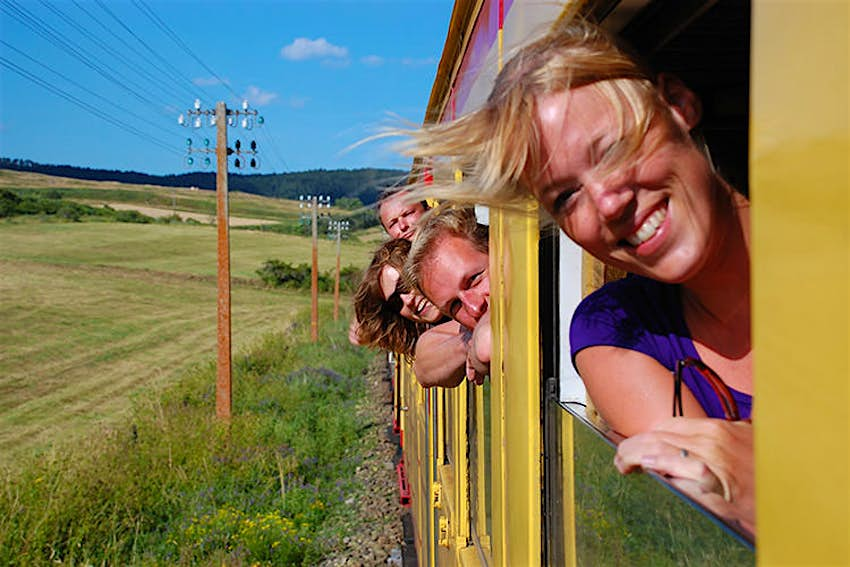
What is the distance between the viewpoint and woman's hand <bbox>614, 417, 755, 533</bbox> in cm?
79

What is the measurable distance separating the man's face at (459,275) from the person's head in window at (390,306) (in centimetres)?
67

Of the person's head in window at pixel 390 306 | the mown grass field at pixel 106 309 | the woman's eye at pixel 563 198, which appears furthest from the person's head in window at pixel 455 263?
the mown grass field at pixel 106 309

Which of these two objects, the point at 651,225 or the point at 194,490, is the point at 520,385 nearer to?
the point at 651,225

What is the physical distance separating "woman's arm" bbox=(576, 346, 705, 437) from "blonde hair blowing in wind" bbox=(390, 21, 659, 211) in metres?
0.25

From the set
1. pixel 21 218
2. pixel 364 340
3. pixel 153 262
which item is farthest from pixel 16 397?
pixel 21 218

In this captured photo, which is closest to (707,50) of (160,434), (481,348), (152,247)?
(481,348)

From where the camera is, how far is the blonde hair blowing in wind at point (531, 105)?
108 cm

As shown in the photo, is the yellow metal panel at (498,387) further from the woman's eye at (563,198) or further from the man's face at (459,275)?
the woman's eye at (563,198)

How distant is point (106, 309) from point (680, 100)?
46265mm

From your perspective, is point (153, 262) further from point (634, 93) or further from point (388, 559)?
point (634, 93)

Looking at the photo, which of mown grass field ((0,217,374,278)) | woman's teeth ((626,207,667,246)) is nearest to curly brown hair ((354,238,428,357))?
woman's teeth ((626,207,667,246))

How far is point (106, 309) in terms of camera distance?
146 feet

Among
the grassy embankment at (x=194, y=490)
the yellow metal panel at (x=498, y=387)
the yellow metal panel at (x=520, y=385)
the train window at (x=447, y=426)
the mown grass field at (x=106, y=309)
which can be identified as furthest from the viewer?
the mown grass field at (x=106, y=309)

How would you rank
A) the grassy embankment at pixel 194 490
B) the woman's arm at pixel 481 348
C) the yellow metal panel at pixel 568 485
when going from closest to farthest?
the yellow metal panel at pixel 568 485, the woman's arm at pixel 481 348, the grassy embankment at pixel 194 490
